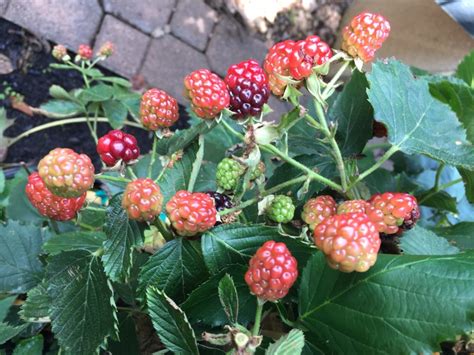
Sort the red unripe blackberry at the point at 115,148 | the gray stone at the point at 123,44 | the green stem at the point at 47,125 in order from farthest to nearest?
1. the gray stone at the point at 123,44
2. the green stem at the point at 47,125
3. the red unripe blackberry at the point at 115,148

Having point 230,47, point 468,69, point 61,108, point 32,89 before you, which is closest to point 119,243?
point 468,69

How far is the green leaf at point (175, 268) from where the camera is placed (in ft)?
1.85

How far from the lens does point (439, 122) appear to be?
25.8 inches

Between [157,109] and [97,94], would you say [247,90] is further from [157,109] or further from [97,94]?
[97,94]

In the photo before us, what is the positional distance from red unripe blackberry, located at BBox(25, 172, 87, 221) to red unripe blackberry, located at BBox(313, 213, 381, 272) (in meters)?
0.24

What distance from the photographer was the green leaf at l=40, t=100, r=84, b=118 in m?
1.18

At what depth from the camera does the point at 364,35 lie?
1.79 feet

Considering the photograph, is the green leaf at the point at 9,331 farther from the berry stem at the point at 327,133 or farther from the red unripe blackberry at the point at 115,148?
the berry stem at the point at 327,133

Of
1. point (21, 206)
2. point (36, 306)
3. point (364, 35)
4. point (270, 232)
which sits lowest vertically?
point (21, 206)

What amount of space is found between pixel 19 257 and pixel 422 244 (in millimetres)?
568

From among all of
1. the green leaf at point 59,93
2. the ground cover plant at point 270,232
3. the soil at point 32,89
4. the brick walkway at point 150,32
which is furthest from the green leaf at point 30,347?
the brick walkway at point 150,32

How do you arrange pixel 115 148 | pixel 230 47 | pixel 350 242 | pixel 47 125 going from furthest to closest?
pixel 230 47 → pixel 47 125 → pixel 115 148 → pixel 350 242

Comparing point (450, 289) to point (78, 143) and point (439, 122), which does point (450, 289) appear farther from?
point (78, 143)

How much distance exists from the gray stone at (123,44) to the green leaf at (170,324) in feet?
3.59
